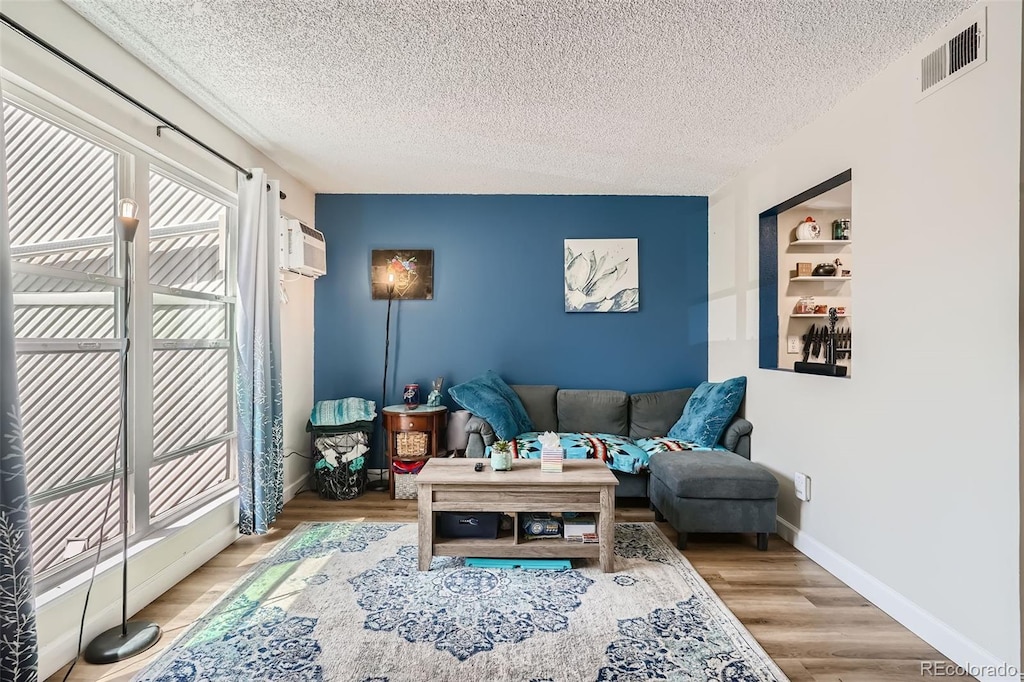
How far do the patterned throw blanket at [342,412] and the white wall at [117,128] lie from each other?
0.99m

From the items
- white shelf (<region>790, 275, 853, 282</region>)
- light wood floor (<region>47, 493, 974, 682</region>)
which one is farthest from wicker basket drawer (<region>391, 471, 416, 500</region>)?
white shelf (<region>790, 275, 853, 282</region>)

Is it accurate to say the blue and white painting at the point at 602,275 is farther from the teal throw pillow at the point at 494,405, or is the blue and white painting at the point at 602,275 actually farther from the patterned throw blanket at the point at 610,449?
the patterned throw blanket at the point at 610,449

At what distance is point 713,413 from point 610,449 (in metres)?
0.78

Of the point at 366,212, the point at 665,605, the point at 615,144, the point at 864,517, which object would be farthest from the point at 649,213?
the point at 665,605

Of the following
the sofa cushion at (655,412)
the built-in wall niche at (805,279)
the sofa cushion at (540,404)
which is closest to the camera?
the built-in wall niche at (805,279)

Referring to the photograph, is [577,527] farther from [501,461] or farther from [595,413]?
[595,413]

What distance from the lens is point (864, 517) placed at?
2.49 metres

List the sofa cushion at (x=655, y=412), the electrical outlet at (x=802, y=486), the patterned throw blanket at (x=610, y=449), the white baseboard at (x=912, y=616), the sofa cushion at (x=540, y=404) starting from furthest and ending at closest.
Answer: the sofa cushion at (x=540, y=404) < the sofa cushion at (x=655, y=412) < the patterned throw blanket at (x=610, y=449) < the electrical outlet at (x=802, y=486) < the white baseboard at (x=912, y=616)

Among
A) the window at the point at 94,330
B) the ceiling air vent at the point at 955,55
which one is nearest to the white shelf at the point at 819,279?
the ceiling air vent at the point at 955,55

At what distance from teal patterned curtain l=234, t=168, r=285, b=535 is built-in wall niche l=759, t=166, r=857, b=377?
3.26 meters

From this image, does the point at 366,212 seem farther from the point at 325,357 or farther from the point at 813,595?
the point at 813,595

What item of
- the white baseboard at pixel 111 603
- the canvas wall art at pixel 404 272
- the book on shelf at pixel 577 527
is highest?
the canvas wall art at pixel 404 272

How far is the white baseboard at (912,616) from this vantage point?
182cm

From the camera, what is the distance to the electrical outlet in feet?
9.75
